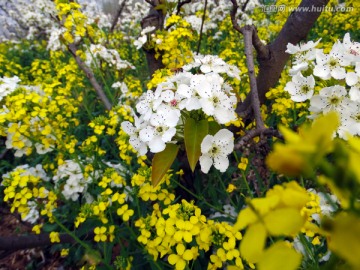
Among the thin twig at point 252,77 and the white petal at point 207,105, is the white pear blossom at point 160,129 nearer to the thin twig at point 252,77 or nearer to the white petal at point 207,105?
the white petal at point 207,105

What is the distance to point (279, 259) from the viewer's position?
306mm

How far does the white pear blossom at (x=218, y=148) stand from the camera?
1.04 metres

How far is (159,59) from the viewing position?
7.13 ft

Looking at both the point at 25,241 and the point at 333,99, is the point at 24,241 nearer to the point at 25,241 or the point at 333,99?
the point at 25,241

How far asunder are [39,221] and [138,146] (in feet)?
5.85

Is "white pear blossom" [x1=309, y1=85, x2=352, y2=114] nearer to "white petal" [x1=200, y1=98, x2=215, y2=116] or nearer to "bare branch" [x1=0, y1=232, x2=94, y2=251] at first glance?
"white petal" [x1=200, y1=98, x2=215, y2=116]

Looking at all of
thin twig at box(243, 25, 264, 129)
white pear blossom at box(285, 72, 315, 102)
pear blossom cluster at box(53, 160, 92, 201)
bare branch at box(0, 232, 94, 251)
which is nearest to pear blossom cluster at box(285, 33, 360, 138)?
white pear blossom at box(285, 72, 315, 102)

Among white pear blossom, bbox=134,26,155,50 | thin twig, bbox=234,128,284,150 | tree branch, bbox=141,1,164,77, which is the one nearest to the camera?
thin twig, bbox=234,128,284,150

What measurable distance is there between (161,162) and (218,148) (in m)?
0.20

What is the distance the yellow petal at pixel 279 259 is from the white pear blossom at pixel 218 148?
2.34 feet

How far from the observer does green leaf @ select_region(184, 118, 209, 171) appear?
104 cm

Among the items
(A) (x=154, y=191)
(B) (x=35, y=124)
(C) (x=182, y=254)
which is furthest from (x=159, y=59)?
(C) (x=182, y=254)

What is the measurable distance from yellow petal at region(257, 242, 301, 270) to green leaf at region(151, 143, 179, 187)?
0.81 meters

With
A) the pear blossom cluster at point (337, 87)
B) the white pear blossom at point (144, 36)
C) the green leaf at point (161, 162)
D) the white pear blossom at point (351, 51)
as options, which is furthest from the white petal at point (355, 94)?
the white pear blossom at point (144, 36)
